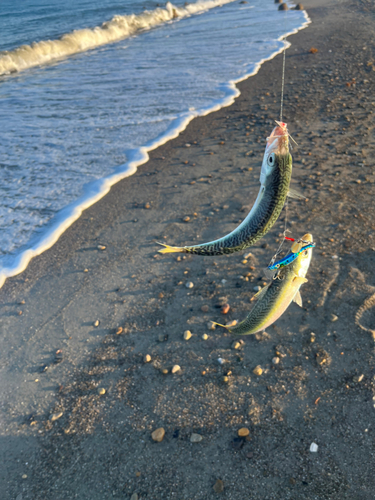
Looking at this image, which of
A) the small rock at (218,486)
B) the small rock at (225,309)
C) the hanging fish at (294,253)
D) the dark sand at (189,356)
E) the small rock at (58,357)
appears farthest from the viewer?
the small rock at (225,309)

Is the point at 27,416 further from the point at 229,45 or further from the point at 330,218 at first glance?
the point at 229,45

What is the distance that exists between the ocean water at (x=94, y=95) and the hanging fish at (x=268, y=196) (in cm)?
538

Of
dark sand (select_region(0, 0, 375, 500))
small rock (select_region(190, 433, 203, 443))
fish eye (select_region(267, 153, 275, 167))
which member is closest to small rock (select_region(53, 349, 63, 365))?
dark sand (select_region(0, 0, 375, 500))

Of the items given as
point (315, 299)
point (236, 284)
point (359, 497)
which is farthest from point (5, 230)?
point (359, 497)

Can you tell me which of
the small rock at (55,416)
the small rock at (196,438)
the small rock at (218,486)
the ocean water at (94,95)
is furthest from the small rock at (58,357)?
the small rock at (218,486)

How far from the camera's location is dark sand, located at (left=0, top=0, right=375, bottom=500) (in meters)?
4.09

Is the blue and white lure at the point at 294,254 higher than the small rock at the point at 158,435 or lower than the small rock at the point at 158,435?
higher

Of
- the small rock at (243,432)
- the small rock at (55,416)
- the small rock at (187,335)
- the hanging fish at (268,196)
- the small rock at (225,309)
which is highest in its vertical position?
the hanging fish at (268,196)

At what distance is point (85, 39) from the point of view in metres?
28.1

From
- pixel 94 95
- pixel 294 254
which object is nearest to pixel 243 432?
pixel 294 254

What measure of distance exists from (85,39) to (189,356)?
30847 mm

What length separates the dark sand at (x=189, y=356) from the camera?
13.4ft

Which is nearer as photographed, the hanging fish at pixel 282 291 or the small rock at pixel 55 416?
the hanging fish at pixel 282 291

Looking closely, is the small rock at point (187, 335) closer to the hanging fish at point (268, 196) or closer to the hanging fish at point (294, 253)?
the hanging fish at point (268, 196)
